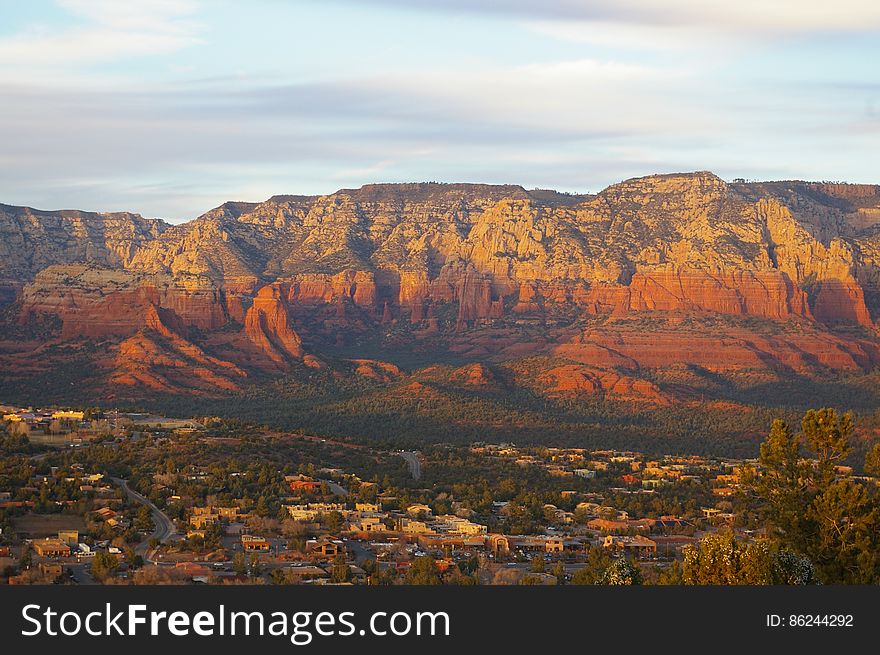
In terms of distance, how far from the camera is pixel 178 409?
530 ft

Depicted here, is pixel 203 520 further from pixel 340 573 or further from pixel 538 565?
pixel 538 565

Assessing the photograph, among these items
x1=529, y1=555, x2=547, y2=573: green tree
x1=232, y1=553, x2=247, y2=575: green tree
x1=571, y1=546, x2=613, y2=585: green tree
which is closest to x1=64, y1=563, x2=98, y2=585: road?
x1=232, y1=553, x2=247, y2=575: green tree

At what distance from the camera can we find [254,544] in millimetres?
77500

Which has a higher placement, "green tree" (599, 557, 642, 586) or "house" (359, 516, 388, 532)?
"green tree" (599, 557, 642, 586)

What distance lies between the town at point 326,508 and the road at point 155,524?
0.67 ft

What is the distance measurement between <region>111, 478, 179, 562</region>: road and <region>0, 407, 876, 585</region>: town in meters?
0.21

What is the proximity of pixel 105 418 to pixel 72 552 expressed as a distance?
209ft

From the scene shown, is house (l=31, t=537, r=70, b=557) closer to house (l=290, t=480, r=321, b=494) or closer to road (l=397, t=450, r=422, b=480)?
A: house (l=290, t=480, r=321, b=494)

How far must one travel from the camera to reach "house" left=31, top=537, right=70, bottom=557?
2810 inches

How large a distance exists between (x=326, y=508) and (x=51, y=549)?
22586 mm

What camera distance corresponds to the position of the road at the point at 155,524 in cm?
7562

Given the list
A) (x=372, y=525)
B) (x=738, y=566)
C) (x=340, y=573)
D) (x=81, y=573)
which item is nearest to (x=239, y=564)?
(x=340, y=573)

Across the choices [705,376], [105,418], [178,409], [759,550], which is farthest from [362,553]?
[705,376]

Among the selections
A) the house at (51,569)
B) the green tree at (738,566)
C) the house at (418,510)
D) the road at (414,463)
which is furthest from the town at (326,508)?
the green tree at (738,566)
